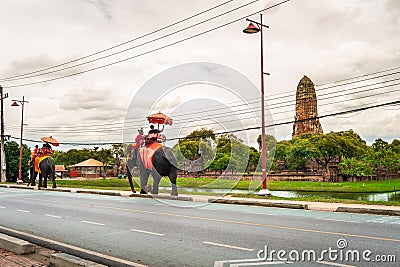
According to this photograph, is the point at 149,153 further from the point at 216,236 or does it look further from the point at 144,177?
the point at 216,236

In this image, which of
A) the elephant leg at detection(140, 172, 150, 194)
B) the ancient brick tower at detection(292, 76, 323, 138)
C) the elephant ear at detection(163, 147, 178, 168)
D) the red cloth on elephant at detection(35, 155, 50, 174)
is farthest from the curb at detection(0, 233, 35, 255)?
the ancient brick tower at detection(292, 76, 323, 138)

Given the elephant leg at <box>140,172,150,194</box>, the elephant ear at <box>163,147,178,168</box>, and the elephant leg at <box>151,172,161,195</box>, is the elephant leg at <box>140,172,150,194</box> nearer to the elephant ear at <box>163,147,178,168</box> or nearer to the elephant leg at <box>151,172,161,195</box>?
→ the elephant leg at <box>151,172,161,195</box>

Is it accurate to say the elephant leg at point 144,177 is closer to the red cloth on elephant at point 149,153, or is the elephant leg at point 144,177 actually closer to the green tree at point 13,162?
the red cloth on elephant at point 149,153

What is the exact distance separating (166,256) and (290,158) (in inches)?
2935

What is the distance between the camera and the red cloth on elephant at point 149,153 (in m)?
22.3

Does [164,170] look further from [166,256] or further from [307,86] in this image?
[307,86]

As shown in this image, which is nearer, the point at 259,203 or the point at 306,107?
the point at 259,203

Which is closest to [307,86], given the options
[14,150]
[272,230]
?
[14,150]

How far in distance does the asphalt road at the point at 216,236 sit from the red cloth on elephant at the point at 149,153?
20.8ft

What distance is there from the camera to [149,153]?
22.4 metres

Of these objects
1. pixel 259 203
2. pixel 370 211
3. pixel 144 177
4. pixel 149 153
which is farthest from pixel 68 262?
pixel 144 177

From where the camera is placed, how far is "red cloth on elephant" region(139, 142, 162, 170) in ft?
73.2

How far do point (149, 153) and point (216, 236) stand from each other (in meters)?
12.6

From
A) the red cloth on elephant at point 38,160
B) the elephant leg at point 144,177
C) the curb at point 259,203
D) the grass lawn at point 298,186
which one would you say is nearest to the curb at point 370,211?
the curb at point 259,203
